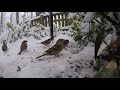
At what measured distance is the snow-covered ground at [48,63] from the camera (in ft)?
5.13

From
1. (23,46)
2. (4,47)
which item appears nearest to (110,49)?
(23,46)

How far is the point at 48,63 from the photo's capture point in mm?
1644

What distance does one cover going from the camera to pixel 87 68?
160 cm

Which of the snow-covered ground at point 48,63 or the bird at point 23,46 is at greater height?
the bird at point 23,46

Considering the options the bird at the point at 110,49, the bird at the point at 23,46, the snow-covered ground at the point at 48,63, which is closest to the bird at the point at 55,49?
the snow-covered ground at the point at 48,63

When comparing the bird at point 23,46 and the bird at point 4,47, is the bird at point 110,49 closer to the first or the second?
the bird at point 23,46

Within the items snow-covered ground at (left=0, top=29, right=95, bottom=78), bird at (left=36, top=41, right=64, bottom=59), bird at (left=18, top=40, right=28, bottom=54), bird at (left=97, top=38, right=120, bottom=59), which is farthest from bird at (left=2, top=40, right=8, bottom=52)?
bird at (left=97, top=38, right=120, bottom=59)

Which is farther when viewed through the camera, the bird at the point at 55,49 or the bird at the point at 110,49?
the bird at the point at 55,49

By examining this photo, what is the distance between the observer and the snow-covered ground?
1.56 metres

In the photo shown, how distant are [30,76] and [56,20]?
65cm

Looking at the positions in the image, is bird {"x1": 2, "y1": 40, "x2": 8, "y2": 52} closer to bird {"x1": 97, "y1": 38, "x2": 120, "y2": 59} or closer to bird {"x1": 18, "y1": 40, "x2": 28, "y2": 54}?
bird {"x1": 18, "y1": 40, "x2": 28, "y2": 54}

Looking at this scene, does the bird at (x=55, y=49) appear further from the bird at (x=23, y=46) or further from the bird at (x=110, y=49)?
the bird at (x=110, y=49)
